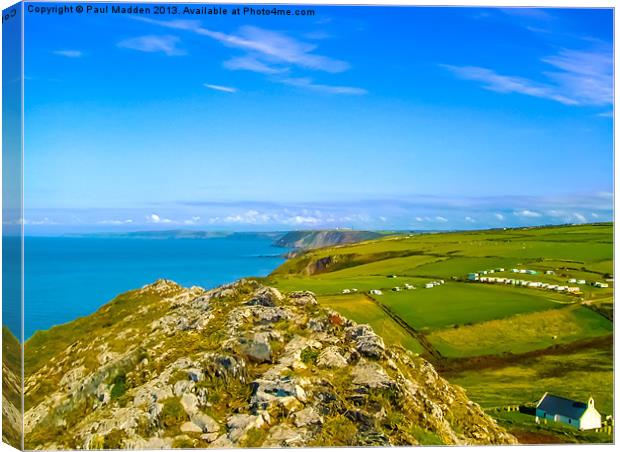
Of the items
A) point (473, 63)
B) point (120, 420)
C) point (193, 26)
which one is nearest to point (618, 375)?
point (473, 63)

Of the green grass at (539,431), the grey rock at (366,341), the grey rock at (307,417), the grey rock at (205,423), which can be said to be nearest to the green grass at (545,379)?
the green grass at (539,431)

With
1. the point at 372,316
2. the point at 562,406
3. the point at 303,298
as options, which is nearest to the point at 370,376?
the point at 372,316

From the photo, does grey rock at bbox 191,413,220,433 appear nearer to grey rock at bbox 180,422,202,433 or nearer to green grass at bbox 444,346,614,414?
grey rock at bbox 180,422,202,433

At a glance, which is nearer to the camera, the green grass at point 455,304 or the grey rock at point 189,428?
the grey rock at point 189,428

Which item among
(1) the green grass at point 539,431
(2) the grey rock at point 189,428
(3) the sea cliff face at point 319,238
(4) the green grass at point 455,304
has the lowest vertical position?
(1) the green grass at point 539,431

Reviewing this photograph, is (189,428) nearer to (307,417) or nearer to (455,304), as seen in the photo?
(307,417)

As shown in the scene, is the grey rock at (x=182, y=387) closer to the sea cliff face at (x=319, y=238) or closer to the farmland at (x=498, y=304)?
the farmland at (x=498, y=304)
